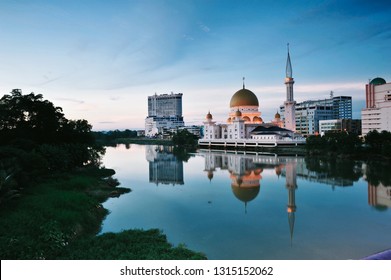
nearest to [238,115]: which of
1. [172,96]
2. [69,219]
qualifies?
[69,219]

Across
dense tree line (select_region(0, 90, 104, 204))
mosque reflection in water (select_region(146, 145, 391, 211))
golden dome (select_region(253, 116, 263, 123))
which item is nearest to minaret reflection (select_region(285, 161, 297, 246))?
mosque reflection in water (select_region(146, 145, 391, 211))

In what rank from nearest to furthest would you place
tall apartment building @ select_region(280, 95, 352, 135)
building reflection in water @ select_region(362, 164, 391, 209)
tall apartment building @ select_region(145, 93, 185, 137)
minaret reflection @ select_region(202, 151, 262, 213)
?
building reflection in water @ select_region(362, 164, 391, 209), minaret reflection @ select_region(202, 151, 262, 213), tall apartment building @ select_region(280, 95, 352, 135), tall apartment building @ select_region(145, 93, 185, 137)

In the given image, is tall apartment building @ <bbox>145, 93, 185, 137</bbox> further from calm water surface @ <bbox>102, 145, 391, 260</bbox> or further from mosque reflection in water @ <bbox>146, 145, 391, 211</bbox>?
calm water surface @ <bbox>102, 145, 391, 260</bbox>

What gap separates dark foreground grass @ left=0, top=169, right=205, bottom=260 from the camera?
14.2ft

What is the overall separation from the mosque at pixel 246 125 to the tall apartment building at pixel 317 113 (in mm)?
8227

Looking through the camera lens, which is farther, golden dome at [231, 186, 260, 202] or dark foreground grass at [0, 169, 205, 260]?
golden dome at [231, 186, 260, 202]

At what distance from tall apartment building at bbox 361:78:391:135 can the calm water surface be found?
12.6 meters

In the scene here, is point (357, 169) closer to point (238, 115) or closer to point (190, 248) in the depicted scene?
point (190, 248)

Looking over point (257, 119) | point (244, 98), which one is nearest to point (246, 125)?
point (257, 119)

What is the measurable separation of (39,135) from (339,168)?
45.2ft

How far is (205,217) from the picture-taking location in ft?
23.5

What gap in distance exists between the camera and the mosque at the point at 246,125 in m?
28.5

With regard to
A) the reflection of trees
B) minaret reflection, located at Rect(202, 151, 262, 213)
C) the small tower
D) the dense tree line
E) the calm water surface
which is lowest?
the calm water surface

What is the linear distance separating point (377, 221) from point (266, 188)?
420cm
